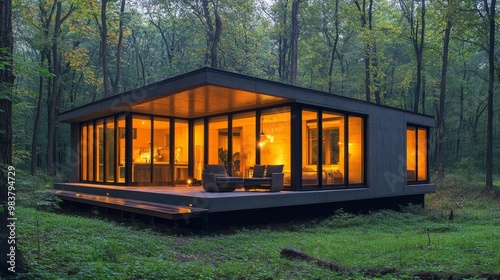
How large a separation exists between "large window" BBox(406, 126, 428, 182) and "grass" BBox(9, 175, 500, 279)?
392cm

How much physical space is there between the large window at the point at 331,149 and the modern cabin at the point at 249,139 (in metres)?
0.03

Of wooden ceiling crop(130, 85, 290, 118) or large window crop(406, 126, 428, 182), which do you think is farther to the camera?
large window crop(406, 126, 428, 182)

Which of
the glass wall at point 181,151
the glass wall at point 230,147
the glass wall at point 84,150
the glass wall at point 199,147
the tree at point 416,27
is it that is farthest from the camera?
the tree at point 416,27

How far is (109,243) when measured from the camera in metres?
6.12

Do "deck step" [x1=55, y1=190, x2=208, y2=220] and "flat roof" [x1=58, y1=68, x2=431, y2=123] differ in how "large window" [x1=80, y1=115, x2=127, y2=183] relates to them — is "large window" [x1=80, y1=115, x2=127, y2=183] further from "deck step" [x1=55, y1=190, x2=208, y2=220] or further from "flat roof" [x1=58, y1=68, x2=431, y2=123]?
"deck step" [x1=55, y1=190, x2=208, y2=220]

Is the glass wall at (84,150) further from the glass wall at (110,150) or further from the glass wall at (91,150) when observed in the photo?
the glass wall at (110,150)

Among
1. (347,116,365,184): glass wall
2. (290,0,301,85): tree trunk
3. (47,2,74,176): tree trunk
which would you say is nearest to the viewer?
(347,116,365,184): glass wall

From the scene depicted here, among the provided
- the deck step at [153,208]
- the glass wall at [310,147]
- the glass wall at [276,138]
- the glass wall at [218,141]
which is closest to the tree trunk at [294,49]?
the glass wall at [218,141]

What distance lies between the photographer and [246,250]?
6.98 m

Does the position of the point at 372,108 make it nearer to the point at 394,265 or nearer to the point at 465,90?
the point at 394,265

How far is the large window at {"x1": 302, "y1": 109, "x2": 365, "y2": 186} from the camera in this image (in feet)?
36.2

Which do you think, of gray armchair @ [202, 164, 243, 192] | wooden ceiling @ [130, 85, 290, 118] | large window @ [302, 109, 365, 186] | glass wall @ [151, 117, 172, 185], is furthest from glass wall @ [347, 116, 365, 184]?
glass wall @ [151, 117, 172, 185]

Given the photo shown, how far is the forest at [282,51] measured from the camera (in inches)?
814

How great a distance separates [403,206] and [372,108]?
372 cm
